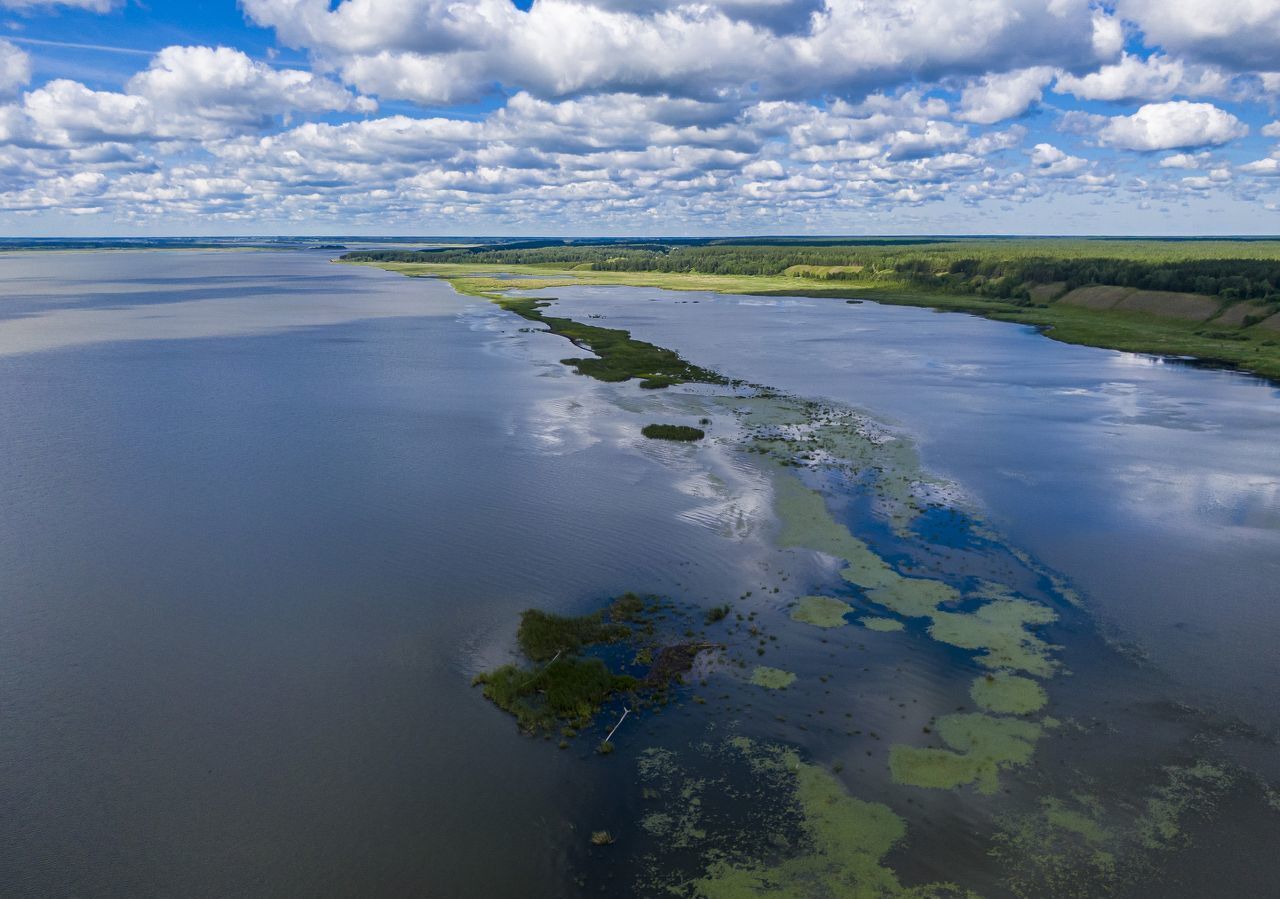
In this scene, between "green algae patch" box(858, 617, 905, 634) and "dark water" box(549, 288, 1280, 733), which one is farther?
"dark water" box(549, 288, 1280, 733)

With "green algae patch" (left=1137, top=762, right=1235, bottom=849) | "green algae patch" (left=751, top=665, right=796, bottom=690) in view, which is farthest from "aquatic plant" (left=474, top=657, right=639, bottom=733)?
"green algae patch" (left=1137, top=762, right=1235, bottom=849)

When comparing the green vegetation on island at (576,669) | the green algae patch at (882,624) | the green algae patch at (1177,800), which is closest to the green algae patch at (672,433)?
the green vegetation on island at (576,669)

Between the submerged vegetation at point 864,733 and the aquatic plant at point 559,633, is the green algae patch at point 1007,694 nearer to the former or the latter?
the submerged vegetation at point 864,733

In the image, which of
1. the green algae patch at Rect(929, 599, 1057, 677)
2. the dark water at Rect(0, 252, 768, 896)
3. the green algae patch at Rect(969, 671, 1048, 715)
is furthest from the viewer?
the green algae patch at Rect(929, 599, 1057, 677)

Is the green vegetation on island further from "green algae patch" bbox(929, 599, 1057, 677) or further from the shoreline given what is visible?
the shoreline

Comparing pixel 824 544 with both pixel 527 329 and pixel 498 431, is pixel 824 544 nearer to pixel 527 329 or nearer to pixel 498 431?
pixel 498 431

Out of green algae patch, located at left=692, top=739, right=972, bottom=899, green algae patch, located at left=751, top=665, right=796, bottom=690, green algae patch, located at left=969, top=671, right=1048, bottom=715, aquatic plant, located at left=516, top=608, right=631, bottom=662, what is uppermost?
aquatic plant, located at left=516, top=608, right=631, bottom=662
